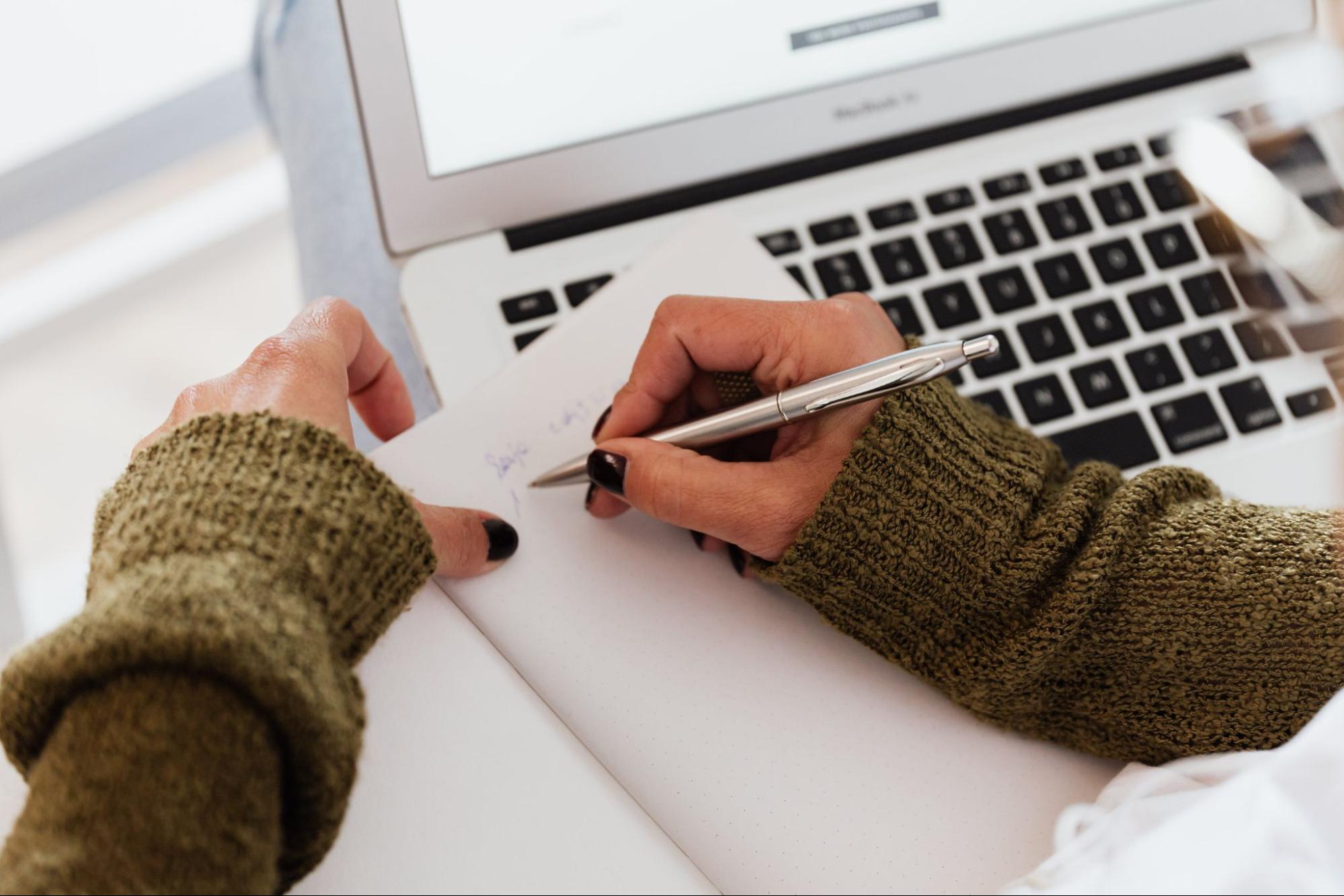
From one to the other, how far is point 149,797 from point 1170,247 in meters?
0.54

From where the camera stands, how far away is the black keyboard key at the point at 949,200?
1.79 feet

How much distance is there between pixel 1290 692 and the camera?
39 centimetres

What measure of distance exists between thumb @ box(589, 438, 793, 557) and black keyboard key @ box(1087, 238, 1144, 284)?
0.25m

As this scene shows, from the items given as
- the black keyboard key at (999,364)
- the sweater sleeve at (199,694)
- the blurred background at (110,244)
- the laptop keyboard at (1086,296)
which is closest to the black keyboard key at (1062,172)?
the laptop keyboard at (1086,296)

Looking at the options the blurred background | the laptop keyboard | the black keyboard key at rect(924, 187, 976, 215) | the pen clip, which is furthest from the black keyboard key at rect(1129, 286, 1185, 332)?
the blurred background

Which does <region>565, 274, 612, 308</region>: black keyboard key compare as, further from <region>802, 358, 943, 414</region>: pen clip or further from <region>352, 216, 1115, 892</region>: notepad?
<region>802, 358, 943, 414</region>: pen clip

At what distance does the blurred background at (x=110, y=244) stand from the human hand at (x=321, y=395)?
1.30 feet

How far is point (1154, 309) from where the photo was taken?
529 millimetres

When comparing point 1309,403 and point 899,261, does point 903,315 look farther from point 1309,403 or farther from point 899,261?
point 1309,403

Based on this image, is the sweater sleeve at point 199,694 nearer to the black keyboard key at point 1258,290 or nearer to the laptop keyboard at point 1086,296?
the laptop keyboard at point 1086,296

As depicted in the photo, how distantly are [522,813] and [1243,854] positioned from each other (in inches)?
9.3

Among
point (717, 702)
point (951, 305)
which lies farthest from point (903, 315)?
point (717, 702)

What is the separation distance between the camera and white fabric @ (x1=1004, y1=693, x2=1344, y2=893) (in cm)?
31

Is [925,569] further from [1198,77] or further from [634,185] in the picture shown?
[1198,77]
